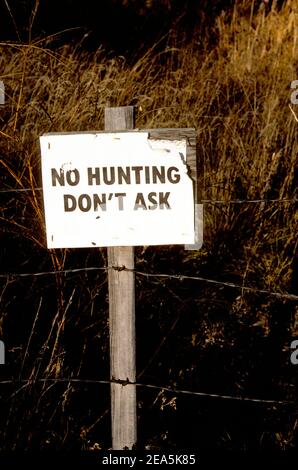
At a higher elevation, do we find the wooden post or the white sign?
the white sign

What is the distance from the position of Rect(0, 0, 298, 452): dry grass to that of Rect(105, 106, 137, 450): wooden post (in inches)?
11.3

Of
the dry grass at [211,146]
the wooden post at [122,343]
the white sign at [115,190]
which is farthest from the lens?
the dry grass at [211,146]

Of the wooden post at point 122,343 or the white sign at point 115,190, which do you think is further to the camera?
the wooden post at point 122,343

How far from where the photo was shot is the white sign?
6.34 feet

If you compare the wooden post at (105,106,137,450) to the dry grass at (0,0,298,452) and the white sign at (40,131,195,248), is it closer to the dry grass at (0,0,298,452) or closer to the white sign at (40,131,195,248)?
the white sign at (40,131,195,248)

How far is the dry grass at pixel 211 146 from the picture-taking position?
2.86 m

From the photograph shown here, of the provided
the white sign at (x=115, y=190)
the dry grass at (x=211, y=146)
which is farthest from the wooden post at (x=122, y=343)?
the dry grass at (x=211, y=146)

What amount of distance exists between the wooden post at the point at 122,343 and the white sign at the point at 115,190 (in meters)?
0.09

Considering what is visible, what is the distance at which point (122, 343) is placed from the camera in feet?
6.86

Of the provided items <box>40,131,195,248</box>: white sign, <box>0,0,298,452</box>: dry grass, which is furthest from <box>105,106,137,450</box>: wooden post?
<box>0,0,298,452</box>: dry grass

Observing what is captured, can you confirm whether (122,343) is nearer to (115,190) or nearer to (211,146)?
(115,190)

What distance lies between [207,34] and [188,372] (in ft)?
10.3

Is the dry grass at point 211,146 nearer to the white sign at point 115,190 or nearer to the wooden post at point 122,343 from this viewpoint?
the wooden post at point 122,343
